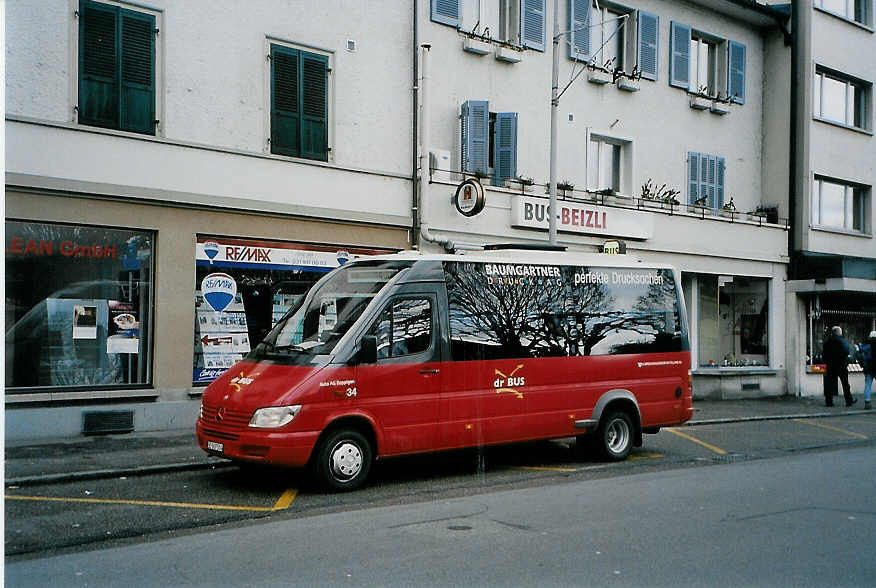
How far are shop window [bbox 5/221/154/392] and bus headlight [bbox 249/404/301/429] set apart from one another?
17.1 ft

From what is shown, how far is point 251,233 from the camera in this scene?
14734mm

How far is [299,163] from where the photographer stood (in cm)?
1520

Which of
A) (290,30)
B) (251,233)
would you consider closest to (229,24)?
(290,30)

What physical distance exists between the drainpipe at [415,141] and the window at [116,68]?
4.86 meters

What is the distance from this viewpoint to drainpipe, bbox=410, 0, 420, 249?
1662 centimetres

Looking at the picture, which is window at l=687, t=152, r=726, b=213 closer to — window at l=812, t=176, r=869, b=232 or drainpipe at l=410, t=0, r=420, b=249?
window at l=812, t=176, r=869, b=232

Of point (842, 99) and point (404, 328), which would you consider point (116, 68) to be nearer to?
point (404, 328)

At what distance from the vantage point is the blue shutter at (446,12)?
56.3ft

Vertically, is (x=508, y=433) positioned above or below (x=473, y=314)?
below

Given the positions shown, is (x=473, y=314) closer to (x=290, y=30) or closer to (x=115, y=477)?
(x=115, y=477)

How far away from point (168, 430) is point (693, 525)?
882cm

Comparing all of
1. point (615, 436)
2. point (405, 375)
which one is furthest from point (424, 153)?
point (405, 375)

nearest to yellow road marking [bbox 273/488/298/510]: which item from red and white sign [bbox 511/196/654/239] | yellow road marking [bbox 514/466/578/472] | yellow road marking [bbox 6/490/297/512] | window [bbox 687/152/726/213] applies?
yellow road marking [bbox 6/490/297/512]

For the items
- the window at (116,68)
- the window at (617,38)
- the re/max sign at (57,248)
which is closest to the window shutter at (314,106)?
the window at (116,68)
